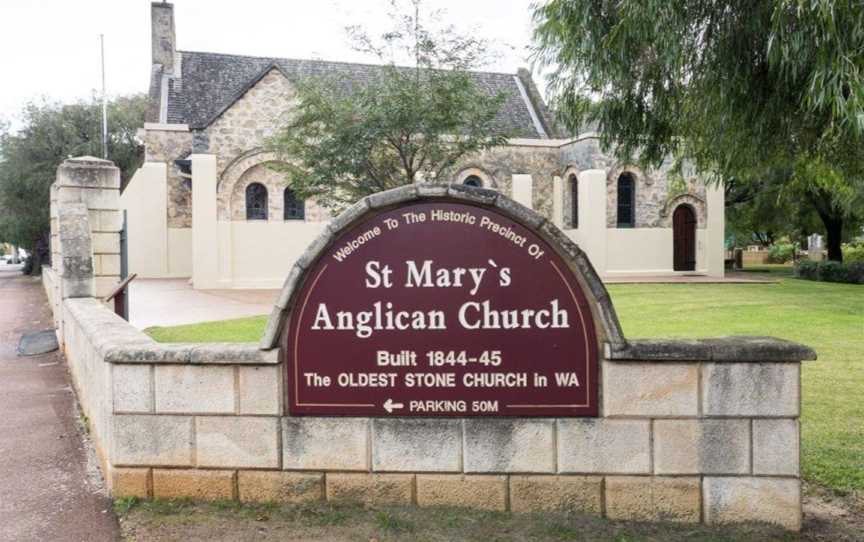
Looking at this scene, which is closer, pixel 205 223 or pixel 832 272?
pixel 205 223

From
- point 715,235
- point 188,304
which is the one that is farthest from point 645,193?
point 188,304

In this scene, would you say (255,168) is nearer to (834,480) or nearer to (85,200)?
(85,200)

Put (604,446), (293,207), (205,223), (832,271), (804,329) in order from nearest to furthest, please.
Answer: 1. (604,446)
2. (804,329)
3. (205,223)
4. (293,207)
5. (832,271)

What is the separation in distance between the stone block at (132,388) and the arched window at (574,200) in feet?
88.4

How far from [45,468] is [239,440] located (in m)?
2.08

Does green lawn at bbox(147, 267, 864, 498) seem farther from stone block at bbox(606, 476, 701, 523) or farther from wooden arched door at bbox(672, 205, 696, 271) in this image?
wooden arched door at bbox(672, 205, 696, 271)

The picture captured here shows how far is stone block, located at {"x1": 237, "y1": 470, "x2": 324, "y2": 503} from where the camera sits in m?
4.30

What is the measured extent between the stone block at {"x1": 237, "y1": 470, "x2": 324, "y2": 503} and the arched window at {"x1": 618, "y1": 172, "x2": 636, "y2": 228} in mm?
26859

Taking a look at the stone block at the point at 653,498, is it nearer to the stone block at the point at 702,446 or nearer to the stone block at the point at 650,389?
the stone block at the point at 702,446

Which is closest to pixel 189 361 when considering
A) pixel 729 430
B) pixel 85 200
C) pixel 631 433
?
pixel 631 433

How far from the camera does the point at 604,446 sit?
415cm

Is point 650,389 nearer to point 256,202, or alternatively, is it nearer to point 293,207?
point 293,207

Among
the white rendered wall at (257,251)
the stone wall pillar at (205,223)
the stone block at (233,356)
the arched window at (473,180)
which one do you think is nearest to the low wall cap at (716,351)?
the stone block at (233,356)

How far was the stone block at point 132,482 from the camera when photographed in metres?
4.43
